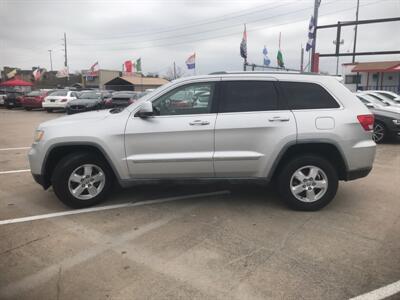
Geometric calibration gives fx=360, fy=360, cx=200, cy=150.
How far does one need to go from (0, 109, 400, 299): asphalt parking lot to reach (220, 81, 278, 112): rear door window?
4.59 ft

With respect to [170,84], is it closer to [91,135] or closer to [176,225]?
[91,135]

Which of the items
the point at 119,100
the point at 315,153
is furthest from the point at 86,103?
the point at 315,153

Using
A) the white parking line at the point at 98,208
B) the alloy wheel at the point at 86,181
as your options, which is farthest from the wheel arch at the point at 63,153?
the white parking line at the point at 98,208

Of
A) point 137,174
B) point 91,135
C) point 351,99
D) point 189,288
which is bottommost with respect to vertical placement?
point 189,288

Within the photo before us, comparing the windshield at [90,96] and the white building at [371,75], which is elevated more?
the white building at [371,75]

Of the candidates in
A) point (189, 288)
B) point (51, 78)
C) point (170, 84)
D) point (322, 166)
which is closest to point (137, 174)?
point (170, 84)

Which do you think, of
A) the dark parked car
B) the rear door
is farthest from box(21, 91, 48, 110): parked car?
the rear door

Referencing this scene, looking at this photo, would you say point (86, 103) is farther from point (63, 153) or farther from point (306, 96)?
point (306, 96)

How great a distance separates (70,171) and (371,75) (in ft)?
144

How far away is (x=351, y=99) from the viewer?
A: 190 inches

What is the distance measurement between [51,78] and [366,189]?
263 ft

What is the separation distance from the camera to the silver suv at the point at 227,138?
4.65 meters

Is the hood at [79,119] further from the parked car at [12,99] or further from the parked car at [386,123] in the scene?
the parked car at [12,99]

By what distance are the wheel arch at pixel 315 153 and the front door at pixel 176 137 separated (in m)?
0.89
